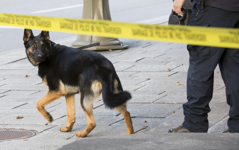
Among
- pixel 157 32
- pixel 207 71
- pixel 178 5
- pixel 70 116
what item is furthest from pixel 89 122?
pixel 157 32

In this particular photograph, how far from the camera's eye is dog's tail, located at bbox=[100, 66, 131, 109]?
168 inches

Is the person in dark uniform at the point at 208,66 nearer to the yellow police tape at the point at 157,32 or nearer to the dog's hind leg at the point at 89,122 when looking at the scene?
the dog's hind leg at the point at 89,122

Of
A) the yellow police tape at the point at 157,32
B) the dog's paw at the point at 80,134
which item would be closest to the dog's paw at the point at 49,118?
the dog's paw at the point at 80,134

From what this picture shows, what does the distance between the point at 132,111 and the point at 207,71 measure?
1.60 metres

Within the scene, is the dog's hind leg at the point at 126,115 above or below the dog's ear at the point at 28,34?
below

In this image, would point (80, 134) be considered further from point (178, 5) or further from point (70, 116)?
point (178, 5)

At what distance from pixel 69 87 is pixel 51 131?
54 cm

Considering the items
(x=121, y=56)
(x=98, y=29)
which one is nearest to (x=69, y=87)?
(x=98, y=29)

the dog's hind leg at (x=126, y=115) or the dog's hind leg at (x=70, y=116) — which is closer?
the dog's hind leg at (x=126, y=115)

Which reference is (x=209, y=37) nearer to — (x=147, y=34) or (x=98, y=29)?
(x=147, y=34)

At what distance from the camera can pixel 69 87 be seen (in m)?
4.68

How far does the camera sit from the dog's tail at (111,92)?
14.0 ft

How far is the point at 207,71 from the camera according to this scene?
4.02 meters

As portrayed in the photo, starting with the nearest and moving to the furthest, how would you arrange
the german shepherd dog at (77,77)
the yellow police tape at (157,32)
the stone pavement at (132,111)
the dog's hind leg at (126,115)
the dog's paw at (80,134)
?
the yellow police tape at (157,32) → the stone pavement at (132,111) → the german shepherd dog at (77,77) → the dog's hind leg at (126,115) → the dog's paw at (80,134)
